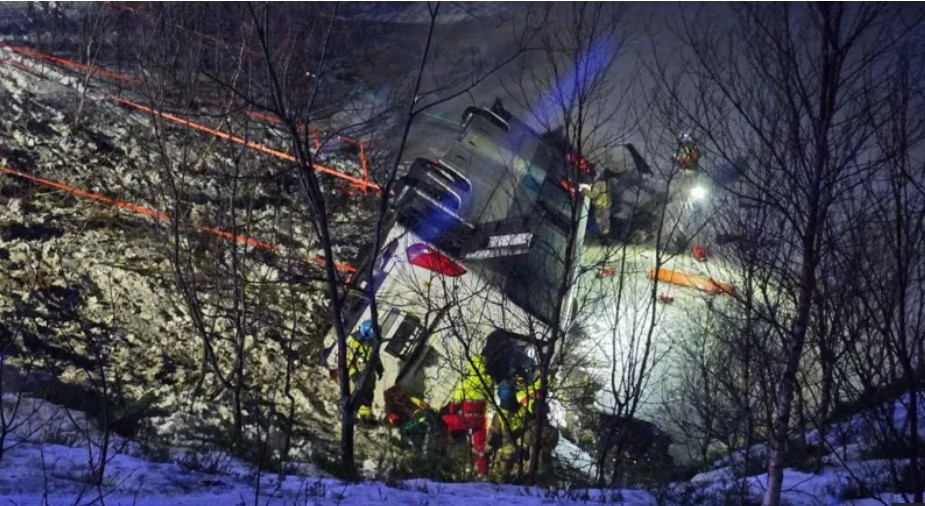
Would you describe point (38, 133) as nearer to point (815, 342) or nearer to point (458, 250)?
point (458, 250)

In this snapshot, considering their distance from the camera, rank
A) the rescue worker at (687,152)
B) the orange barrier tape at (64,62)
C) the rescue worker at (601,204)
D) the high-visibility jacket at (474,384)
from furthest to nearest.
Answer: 1. the orange barrier tape at (64,62)
2. the rescue worker at (601,204)
3. the high-visibility jacket at (474,384)
4. the rescue worker at (687,152)

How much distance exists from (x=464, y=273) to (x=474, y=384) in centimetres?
138

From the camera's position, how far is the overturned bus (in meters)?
9.34

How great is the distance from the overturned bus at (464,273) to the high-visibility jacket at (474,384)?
0.15m

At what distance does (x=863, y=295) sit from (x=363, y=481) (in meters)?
4.07

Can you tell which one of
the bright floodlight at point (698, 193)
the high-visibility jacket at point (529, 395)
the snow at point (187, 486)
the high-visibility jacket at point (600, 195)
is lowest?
the snow at point (187, 486)

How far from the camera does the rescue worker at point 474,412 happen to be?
927 centimetres

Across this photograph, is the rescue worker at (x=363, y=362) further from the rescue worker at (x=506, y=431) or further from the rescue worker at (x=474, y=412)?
the rescue worker at (x=506, y=431)

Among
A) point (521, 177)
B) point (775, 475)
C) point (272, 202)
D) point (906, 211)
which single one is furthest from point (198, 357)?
point (906, 211)

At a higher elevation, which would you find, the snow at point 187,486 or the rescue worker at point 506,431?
the rescue worker at point 506,431

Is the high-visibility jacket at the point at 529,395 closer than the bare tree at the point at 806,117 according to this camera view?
No

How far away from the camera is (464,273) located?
945cm

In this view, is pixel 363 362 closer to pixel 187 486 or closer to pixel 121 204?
pixel 187 486

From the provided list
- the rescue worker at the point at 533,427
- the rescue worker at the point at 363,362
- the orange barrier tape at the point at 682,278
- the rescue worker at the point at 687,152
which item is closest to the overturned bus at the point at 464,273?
the rescue worker at the point at 363,362
